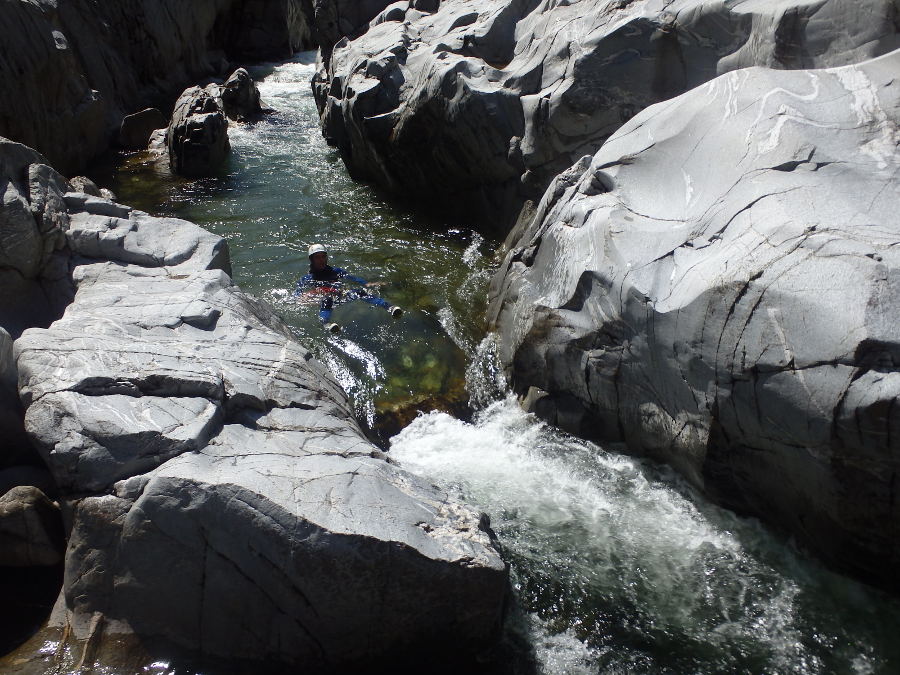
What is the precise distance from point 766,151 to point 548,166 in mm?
4196

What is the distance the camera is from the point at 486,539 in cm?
429

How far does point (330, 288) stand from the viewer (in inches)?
350

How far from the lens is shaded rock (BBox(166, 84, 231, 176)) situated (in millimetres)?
13883

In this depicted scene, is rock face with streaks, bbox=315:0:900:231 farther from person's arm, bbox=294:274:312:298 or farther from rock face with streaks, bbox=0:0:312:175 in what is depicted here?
rock face with streaks, bbox=0:0:312:175

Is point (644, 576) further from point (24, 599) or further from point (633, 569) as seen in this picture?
point (24, 599)

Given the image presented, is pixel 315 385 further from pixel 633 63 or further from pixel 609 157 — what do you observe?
pixel 633 63

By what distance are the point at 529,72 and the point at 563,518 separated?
701 cm

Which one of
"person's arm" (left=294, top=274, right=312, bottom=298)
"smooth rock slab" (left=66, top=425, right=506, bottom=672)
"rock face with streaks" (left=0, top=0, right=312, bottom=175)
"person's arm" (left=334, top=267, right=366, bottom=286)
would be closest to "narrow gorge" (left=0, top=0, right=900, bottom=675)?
"smooth rock slab" (left=66, top=425, right=506, bottom=672)

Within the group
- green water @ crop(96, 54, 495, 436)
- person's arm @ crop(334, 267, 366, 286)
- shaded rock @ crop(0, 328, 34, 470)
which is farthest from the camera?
person's arm @ crop(334, 267, 366, 286)

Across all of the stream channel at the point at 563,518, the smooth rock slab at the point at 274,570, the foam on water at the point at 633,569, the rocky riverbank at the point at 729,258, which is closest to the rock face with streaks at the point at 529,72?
the rocky riverbank at the point at 729,258

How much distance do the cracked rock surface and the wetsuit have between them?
12.3 ft

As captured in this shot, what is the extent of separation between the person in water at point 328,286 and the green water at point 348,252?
13 cm

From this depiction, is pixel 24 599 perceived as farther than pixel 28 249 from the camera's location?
No

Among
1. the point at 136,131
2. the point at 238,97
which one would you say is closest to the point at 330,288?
the point at 136,131
